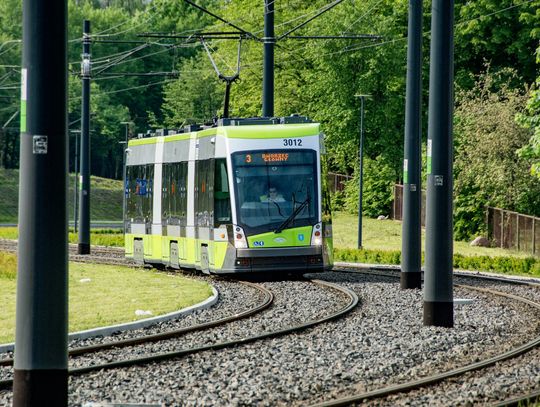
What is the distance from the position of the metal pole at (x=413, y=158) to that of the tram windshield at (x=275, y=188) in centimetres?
267

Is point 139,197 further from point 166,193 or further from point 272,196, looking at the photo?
point 272,196

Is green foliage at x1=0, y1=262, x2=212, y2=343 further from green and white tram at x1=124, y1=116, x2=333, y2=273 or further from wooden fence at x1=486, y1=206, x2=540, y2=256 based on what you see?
wooden fence at x1=486, y1=206, x2=540, y2=256

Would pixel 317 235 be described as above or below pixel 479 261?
above

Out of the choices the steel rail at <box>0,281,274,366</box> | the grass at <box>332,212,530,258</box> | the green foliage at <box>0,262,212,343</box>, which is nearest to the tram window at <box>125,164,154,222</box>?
→ the green foliage at <box>0,262,212,343</box>

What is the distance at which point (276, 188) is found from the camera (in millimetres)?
27453

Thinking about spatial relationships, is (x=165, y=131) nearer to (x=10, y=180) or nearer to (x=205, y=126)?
(x=205, y=126)

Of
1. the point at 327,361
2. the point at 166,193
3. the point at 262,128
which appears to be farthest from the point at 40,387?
the point at 166,193

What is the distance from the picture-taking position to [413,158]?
83.6 ft

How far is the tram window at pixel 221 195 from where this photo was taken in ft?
90.1

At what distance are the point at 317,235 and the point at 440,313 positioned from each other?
957 cm

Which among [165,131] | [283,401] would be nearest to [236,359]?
[283,401]

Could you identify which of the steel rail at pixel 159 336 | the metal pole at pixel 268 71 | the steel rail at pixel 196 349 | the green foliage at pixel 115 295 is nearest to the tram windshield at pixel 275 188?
the green foliage at pixel 115 295

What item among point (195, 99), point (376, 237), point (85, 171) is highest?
point (195, 99)

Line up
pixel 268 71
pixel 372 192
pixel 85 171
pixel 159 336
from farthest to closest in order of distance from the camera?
1. pixel 372 192
2. pixel 85 171
3. pixel 268 71
4. pixel 159 336
